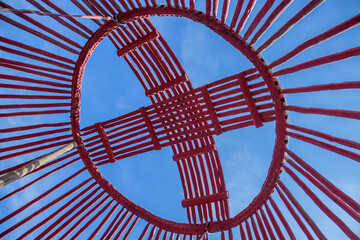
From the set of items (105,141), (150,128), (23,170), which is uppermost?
(150,128)

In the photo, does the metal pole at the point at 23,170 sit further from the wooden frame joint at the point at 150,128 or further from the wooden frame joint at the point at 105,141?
the wooden frame joint at the point at 150,128

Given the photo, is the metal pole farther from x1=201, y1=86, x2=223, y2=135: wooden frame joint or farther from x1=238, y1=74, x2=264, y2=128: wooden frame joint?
x1=238, y1=74, x2=264, y2=128: wooden frame joint

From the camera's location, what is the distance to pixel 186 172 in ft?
26.1

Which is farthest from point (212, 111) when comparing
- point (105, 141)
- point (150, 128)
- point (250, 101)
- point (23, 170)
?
point (23, 170)

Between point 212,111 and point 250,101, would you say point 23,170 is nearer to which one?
point 212,111

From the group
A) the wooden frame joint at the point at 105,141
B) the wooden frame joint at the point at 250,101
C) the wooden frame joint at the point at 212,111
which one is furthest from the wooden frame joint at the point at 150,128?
the wooden frame joint at the point at 250,101

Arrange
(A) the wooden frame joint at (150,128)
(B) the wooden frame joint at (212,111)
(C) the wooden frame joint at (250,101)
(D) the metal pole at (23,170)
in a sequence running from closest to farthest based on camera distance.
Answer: (D) the metal pole at (23,170) < (C) the wooden frame joint at (250,101) < (B) the wooden frame joint at (212,111) < (A) the wooden frame joint at (150,128)

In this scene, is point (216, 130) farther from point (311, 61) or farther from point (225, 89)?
point (311, 61)

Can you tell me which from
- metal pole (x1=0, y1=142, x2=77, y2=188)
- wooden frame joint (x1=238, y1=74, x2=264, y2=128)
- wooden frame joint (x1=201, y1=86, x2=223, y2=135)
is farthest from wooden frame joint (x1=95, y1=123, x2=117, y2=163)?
wooden frame joint (x1=238, y1=74, x2=264, y2=128)

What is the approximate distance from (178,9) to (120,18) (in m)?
1.44

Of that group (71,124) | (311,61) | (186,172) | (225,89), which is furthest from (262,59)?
(71,124)

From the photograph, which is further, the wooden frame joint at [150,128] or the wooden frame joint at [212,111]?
the wooden frame joint at [150,128]

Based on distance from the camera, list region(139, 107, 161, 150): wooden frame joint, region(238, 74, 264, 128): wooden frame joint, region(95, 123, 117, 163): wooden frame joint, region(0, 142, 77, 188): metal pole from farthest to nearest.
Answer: region(95, 123, 117, 163): wooden frame joint, region(139, 107, 161, 150): wooden frame joint, region(238, 74, 264, 128): wooden frame joint, region(0, 142, 77, 188): metal pole

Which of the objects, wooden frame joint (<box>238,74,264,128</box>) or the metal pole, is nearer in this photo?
the metal pole
